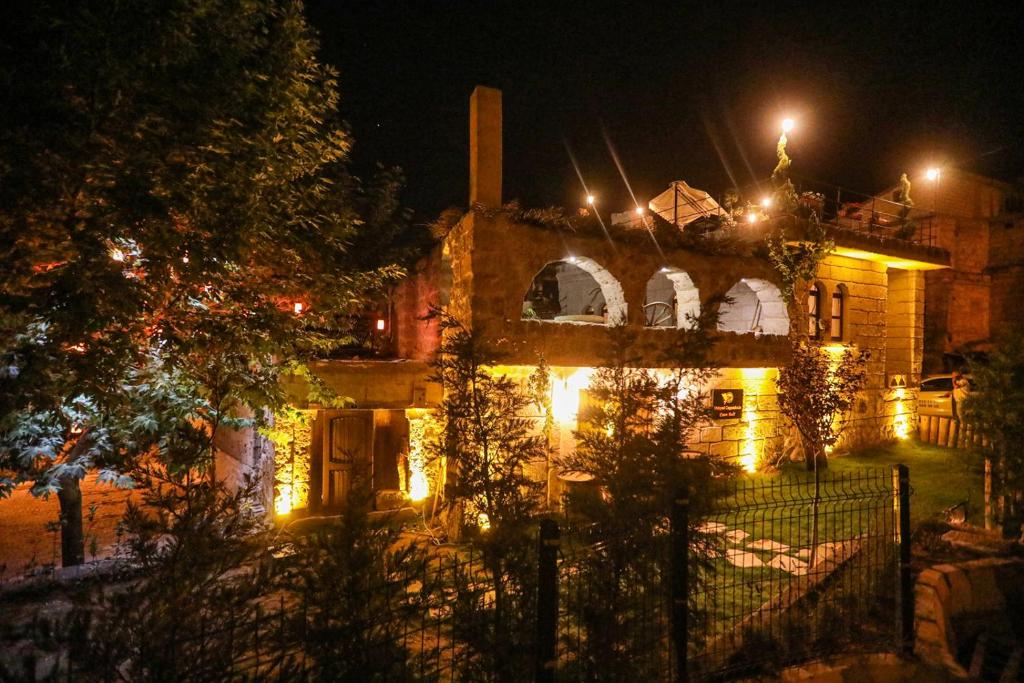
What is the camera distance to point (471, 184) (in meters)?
8.94

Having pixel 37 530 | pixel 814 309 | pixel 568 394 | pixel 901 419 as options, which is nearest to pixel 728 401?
pixel 814 309

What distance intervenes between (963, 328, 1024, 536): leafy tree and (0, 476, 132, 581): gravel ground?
1235cm

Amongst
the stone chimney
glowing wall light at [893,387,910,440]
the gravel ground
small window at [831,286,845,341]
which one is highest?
the stone chimney

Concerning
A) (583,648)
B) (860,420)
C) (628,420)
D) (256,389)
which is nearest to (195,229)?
(256,389)

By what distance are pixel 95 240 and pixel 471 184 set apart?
5615 mm

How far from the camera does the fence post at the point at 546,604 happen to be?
3.40 metres

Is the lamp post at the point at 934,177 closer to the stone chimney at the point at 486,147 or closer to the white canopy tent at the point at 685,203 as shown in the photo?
the white canopy tent at the point at 685,203

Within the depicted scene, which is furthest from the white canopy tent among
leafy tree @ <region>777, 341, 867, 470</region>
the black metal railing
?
leafy tree @ <region>777, 341, 867, 470</region>

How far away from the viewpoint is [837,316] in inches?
555

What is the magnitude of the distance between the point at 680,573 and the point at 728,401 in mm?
9146

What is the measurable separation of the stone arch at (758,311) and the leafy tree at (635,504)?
7803mm

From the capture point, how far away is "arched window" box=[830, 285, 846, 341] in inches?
552

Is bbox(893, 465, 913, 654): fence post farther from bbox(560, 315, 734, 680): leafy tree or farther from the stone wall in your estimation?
the stone wall

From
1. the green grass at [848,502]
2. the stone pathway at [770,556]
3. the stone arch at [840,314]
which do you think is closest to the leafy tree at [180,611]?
the green grass at [848,502]
